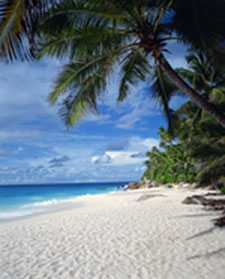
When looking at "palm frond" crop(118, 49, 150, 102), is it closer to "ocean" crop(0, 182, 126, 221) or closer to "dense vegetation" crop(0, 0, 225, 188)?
"dense vegetation" crop(0, 0, 225, 188)

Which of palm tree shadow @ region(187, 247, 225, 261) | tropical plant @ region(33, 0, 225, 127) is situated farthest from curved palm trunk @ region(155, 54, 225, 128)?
palm tree shadow @ region(187, 247, 225, 261)

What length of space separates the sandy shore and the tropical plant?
8.20ft

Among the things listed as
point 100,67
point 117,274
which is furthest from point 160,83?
point 117,274

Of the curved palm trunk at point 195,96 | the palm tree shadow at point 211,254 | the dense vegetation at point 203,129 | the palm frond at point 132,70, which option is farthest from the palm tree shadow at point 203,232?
the palm frond at point 132,70

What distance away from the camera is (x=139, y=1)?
17.1ft

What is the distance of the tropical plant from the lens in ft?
16.7

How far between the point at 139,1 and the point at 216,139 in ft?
29.9

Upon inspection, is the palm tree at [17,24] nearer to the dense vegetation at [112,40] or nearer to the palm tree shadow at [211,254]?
the dense vegetation at [112,40]

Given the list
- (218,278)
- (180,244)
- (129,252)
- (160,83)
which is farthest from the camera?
(160,83)

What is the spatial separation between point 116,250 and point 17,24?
461 centimetres

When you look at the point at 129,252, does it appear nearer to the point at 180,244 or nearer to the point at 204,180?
the point at 180,244

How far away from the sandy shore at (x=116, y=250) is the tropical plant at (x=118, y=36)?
250 cm

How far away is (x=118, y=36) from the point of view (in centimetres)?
600

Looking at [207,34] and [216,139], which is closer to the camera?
[207,34]
